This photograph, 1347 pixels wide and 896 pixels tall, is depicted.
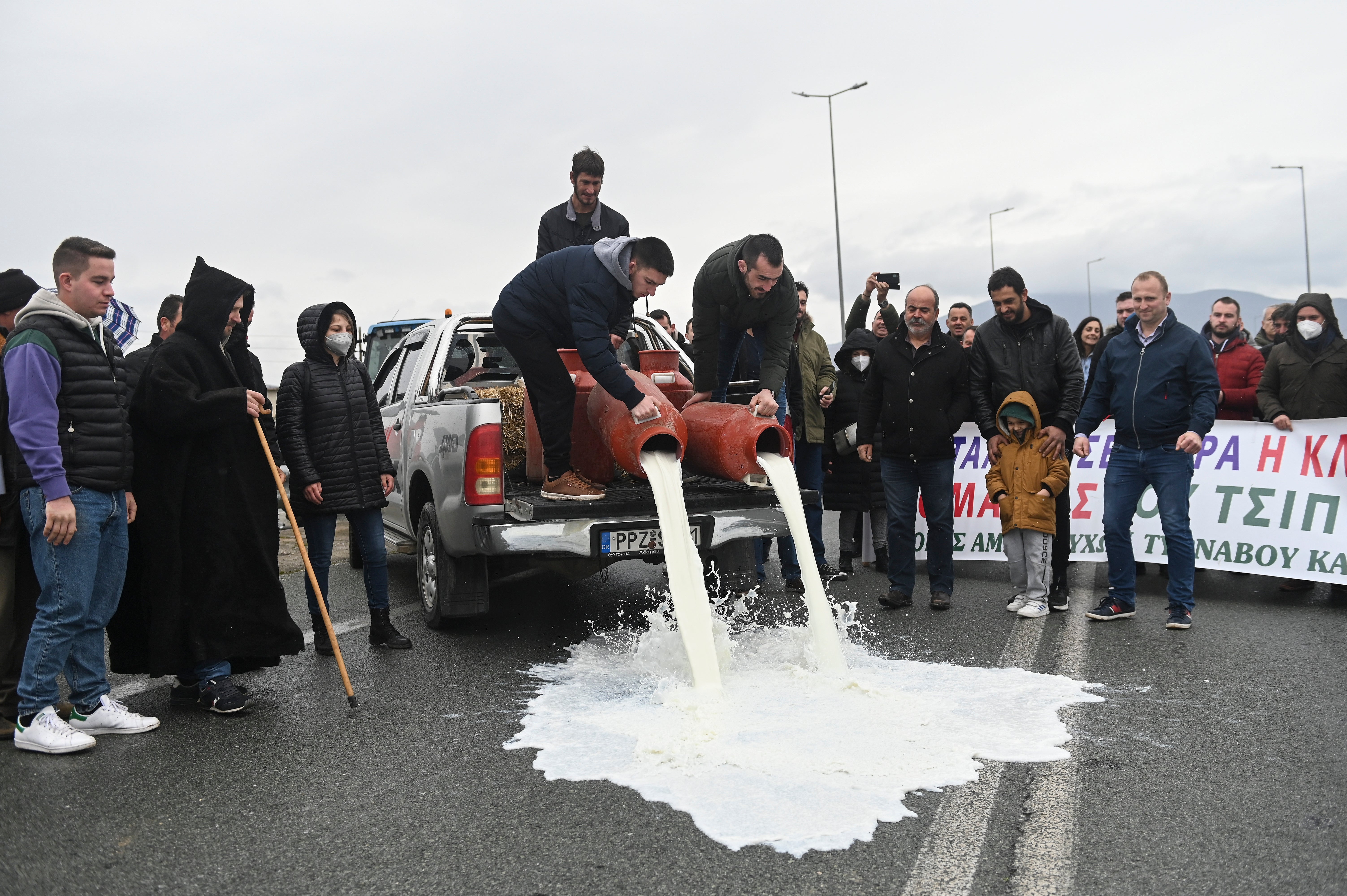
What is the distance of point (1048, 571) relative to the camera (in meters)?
7.38

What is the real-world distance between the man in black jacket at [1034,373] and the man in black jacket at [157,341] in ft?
15.9

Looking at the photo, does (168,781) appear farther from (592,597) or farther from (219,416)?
(592,597)

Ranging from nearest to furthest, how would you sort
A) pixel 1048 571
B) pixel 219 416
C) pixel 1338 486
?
pixel 219 416
pixel 1338 486
pixel 1048 571

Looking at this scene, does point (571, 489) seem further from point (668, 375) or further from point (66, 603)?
point (66, 603)

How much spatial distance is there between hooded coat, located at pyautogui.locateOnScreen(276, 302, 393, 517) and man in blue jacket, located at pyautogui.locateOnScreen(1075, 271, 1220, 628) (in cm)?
424

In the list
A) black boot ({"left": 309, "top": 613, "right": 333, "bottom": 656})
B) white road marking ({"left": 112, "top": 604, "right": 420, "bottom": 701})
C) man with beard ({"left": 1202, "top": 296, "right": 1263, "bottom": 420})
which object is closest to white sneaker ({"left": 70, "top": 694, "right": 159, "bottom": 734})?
white road marking ({"left": 112, "top": 604, "right": 420, "bottom": 701})

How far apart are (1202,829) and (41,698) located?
4.23m

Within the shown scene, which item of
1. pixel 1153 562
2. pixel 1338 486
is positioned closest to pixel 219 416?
pixel 1153 562

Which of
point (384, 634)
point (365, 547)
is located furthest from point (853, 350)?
point (384, 634)

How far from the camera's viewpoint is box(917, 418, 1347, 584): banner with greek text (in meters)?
6.88

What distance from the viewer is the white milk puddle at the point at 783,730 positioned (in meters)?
3.25

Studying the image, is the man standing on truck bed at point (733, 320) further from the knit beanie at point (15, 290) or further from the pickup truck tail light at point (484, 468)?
the knit beanie at point (15, 290)

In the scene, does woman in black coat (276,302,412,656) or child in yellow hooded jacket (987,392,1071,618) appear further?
child in yellow hooded jacket (987,392,1071,618)

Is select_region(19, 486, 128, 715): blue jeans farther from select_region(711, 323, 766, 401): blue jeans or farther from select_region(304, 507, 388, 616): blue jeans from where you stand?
select_region(711, 323, 766, 401): blue jeans
